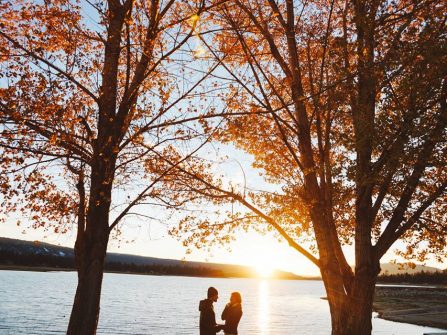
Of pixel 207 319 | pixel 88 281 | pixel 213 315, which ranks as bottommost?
pixel 207 319

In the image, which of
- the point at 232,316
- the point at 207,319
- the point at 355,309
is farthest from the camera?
the point at 355,309

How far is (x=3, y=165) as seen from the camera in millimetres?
11805

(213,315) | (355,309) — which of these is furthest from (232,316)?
(355,309)

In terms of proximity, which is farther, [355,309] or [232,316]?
[355,309]

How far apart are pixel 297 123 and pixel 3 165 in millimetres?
10304

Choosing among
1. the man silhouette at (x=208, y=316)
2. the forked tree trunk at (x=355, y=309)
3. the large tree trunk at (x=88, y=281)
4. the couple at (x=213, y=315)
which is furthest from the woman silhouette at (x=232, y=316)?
the forked tree trunk at (x=355, y=309)

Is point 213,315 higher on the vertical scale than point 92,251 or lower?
lower

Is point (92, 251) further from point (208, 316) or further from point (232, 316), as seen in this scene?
point (232, 316)

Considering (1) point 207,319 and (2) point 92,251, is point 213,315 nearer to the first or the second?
(1) point 207,319

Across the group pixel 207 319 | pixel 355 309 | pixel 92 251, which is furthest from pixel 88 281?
pixel 355 309

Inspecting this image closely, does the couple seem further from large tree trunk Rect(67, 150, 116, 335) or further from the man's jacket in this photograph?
large tree trunk Rect(67, 150, 116, 335)

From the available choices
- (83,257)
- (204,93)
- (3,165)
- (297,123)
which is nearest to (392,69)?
(297,123)

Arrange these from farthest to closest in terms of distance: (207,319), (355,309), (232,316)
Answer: (355,309)
(232,316)
(207,319)

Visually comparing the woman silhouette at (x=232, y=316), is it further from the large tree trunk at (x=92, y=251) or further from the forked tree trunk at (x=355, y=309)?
the forked tree trunk at (x=355, y=309)
